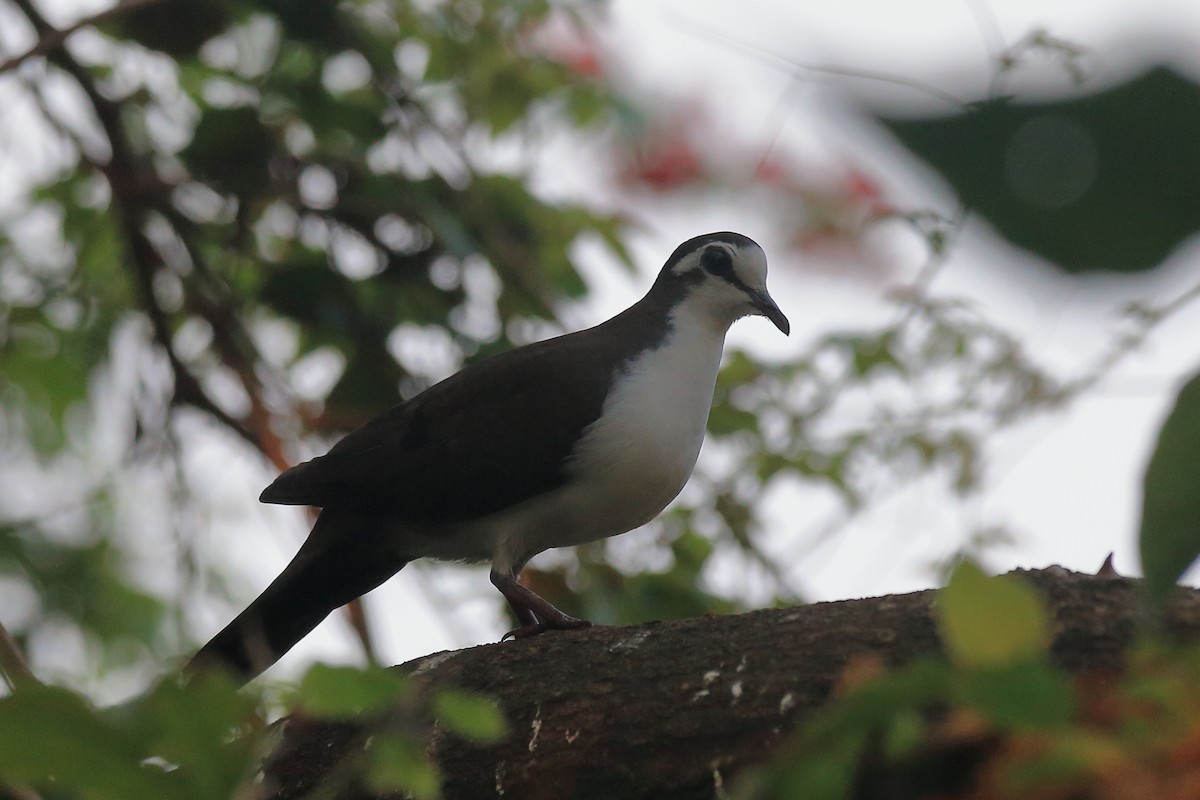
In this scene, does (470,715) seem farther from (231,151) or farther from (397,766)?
(231,151)

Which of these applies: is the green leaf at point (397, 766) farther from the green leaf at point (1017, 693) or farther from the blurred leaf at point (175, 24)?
the blurred leaf at point (175, 24)

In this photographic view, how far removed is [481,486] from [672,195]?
118 inches

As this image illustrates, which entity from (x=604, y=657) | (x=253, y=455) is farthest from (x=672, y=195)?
(x=604, y=657)

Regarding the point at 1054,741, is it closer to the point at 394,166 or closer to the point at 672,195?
the point at 394,166

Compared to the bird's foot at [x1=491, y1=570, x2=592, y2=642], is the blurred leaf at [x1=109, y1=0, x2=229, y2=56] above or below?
above

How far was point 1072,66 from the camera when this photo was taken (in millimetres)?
635

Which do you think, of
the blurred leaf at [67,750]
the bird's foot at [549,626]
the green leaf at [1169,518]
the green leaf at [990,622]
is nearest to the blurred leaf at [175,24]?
the bird's foot at [549,626]

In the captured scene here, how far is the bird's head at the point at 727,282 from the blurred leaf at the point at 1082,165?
12.6 ft

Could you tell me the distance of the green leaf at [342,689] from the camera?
953mm

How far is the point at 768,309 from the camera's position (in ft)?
14.4

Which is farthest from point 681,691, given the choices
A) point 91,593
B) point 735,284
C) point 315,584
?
point 91,593

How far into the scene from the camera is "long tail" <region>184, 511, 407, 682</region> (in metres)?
4.08

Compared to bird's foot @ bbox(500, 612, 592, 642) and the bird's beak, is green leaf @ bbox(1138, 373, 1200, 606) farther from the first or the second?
the bird's beak

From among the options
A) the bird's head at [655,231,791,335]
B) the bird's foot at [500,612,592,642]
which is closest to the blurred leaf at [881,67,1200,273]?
the bird's foot at [500,612,592,642]
